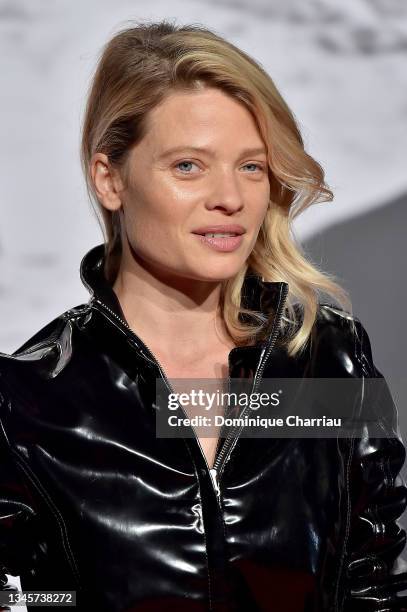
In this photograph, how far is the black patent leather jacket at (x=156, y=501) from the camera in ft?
4.02

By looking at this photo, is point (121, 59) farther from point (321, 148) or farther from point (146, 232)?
point (321, 148)

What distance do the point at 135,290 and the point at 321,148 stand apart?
73 cm

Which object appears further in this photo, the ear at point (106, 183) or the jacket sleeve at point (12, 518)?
the ear at point (106, 183)

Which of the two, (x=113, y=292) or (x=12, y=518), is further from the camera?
(x=113, y=292)

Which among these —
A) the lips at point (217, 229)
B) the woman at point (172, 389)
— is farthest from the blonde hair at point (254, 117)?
the lips at point (217, 229)

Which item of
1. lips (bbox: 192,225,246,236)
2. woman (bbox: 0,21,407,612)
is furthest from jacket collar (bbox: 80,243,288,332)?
lips (bbox: 192,225,246,236)

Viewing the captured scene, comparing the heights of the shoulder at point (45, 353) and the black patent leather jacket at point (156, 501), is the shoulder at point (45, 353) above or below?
above

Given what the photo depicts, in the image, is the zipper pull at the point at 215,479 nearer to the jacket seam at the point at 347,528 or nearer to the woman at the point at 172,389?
the woman at the point at 172,389

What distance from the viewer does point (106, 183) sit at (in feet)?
4.49

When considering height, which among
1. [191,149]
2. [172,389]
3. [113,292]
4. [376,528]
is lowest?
[376,528]

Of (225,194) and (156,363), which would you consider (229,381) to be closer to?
(156,363)

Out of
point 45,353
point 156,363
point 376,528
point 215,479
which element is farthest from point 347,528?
A: point 45,353

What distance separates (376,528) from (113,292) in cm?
44

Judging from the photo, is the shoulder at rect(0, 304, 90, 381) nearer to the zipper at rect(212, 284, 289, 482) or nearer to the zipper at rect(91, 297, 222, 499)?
the zipper at rect(91, 297, 222, 499)
